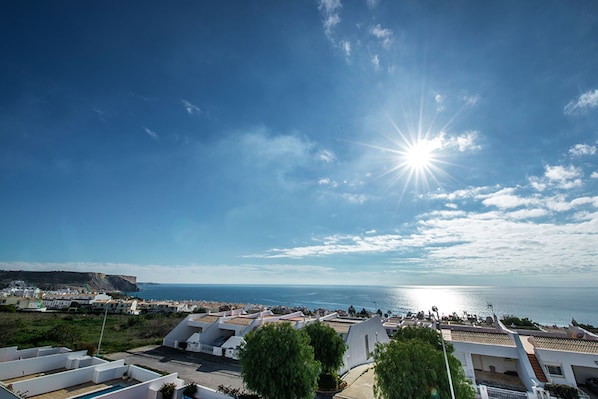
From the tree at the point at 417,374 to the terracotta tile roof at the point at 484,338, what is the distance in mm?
9631

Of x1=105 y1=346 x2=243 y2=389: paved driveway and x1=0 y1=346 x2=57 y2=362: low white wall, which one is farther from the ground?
x1=0 y1=346 x2=57 y2=362: low white wall

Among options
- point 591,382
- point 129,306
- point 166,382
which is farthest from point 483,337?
point 129,306

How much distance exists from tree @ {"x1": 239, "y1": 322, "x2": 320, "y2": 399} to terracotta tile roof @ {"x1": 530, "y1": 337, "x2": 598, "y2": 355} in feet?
55.4

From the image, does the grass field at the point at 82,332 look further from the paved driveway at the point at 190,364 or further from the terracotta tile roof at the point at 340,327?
the terracotta tile roof at the point at 340,327

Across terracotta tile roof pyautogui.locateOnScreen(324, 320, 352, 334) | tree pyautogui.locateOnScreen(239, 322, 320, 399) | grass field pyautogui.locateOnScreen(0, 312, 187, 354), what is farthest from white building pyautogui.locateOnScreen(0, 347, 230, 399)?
terracotta tile roof pyautogui.locateOnScreen(324, 320, 352, 334)

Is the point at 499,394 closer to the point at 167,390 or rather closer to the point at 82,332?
the point at 167,390

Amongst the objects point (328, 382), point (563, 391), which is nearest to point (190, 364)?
point (328, 382)

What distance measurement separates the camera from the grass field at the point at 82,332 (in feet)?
113

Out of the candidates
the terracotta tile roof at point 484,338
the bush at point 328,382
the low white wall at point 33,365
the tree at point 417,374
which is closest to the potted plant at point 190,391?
the bush at point 328,382

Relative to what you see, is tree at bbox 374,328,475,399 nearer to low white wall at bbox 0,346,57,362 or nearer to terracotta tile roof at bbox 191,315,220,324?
terracotta tile roof at bbox 191,315,220,324

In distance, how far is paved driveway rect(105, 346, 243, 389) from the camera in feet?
79.4

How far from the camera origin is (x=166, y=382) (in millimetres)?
18938

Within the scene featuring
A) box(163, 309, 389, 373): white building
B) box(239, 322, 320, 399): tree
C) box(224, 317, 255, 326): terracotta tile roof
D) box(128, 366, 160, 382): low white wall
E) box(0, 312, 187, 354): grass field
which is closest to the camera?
box(239, 322, 320, 399): tree

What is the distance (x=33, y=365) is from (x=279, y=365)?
19.9m
